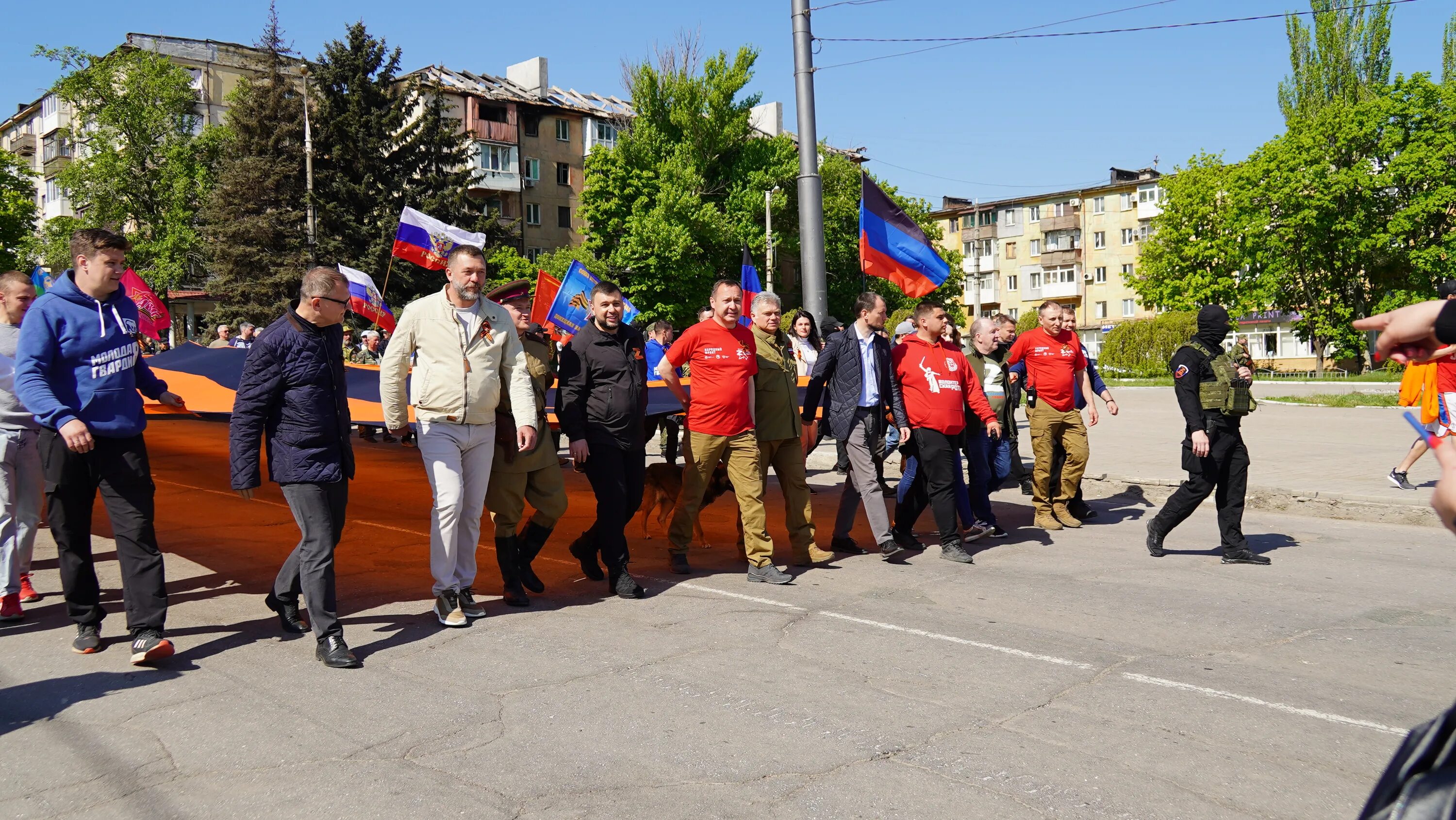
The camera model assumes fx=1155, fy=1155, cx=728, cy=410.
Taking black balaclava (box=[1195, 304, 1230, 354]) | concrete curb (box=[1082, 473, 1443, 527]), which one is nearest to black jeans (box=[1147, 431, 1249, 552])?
black balaclava (box=[1195, 304, 1230, 354])

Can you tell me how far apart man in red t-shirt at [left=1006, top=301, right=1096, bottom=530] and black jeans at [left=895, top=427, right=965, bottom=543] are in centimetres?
173

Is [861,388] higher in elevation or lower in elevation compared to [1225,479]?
higher

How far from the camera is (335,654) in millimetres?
5785

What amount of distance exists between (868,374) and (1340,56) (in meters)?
64.2

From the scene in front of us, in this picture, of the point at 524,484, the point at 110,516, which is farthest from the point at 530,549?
the point at 110,516

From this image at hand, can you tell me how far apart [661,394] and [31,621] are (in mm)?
6046

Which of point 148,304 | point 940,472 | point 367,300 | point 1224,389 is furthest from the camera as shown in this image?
point 367,300

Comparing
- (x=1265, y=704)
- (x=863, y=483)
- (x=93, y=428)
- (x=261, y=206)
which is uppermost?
(x=261, y=206)

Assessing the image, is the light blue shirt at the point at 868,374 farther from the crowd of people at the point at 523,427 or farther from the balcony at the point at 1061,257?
the balcony at the point at 1061,257

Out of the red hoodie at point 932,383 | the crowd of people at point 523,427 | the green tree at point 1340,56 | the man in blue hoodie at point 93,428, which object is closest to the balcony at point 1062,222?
the green tree at point 1340,56

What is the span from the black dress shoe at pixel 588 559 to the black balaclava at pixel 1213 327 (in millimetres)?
4781

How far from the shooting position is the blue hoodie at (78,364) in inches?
227

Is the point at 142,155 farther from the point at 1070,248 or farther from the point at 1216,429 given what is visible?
the point at 1070,248

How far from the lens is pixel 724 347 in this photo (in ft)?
26.7
